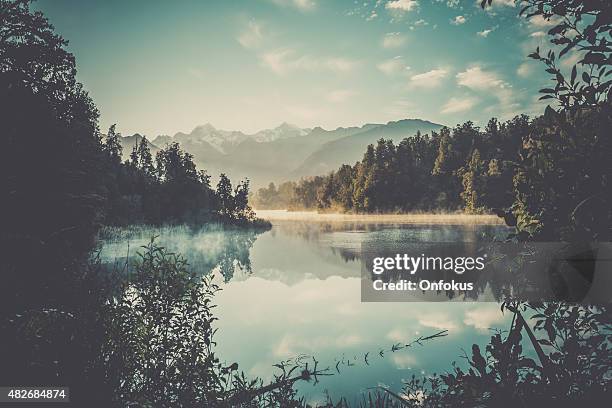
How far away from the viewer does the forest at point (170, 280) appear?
241 cm

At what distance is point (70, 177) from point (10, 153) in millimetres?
1248

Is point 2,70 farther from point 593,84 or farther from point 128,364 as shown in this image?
point 593,84

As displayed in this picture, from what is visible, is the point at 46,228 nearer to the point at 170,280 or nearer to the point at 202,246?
the point at 170,280

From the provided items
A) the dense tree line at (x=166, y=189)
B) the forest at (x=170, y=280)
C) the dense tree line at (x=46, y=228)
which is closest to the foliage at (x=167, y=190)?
the dense tree line at (x=166, y=189)

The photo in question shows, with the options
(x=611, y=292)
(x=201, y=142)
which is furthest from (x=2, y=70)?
(x=201, y=142)

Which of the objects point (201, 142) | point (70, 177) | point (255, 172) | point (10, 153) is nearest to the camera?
point (10, 153)

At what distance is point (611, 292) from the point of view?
243 cm

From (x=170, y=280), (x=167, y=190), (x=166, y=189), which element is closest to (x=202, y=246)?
(x=167, y=190)

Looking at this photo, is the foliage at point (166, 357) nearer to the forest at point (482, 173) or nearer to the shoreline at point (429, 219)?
the forest at point (482, 173)

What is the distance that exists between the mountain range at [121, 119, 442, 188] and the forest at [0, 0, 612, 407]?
32841 mm

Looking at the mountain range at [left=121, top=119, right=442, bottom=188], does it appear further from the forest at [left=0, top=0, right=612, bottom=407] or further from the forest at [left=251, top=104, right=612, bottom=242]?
the forest at [left=0, top=0, right=612, bottom=407]

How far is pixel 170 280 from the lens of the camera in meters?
4.68

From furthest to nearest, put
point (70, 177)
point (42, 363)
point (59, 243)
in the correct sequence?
point (70, 177) < point (59, 243) < point (42, 363)

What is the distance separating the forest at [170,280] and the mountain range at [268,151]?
108 ft
